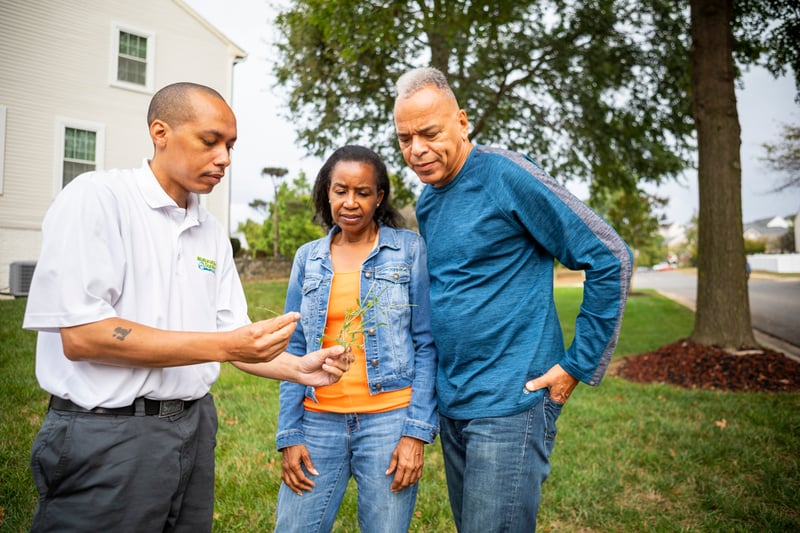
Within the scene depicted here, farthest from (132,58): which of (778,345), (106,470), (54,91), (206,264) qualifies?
(778,345)

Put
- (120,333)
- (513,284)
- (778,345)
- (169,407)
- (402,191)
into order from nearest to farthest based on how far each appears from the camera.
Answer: (120,333) < (169,407) < (513,284) < (778,345) < (402,191)

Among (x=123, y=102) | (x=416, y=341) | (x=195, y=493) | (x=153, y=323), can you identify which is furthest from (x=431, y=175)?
(x=123, y=102)

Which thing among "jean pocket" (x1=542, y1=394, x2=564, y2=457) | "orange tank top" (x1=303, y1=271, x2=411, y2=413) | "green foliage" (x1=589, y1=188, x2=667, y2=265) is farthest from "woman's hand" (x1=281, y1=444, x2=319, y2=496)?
"green foliage" (x1=589, y1=188, x2=667, y2=265)

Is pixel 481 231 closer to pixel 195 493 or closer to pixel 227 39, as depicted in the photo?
pixel 195 493

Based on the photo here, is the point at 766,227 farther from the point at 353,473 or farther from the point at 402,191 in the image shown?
the point at 353,473

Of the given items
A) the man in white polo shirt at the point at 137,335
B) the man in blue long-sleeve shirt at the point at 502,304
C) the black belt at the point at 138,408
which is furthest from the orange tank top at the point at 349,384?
the black belt at the point at 138,408

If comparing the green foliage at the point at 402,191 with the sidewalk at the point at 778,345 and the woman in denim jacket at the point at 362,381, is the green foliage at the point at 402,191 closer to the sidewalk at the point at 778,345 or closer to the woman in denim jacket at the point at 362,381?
the sidewalk at the point at 778,345

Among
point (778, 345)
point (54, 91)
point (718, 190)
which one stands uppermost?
point (54, 91)

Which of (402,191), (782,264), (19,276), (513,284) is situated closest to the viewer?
(513,284)

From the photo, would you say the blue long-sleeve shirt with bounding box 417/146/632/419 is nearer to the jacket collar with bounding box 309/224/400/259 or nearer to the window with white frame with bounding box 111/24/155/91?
the jacket collar with bounding box 309/224/400/259

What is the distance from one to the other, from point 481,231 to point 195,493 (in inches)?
62.3

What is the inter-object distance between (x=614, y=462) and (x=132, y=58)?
1503cm

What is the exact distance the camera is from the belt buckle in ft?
6.25

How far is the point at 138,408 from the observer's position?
1.84 metres
